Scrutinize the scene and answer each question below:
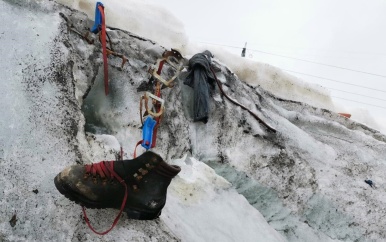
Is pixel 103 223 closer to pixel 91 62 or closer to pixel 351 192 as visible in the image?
pixel 91 62

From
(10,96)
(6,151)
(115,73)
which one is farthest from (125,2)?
(6,151)

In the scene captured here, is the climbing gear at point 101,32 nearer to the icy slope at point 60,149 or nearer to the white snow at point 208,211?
the icy slope at point 60,149

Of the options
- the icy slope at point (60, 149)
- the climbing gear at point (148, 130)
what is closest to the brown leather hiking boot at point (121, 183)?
the icy slope at point (60, 149)

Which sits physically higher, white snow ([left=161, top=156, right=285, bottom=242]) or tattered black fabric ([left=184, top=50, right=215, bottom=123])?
tattered black fabric ([left=184, top=50, right=215, bottom=123])

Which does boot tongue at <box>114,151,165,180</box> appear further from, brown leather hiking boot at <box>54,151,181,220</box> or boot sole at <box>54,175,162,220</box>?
boot sole at <box>54,175,162,220</box>

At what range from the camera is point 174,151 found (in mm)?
4367

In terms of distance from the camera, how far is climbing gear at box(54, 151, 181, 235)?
2645mm

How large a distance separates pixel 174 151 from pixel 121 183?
1.68 m

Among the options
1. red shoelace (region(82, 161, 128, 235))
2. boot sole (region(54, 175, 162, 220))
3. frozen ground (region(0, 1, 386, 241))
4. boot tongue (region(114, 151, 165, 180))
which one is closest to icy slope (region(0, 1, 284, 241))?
frozen ground (region(0, 1, 386, 241))

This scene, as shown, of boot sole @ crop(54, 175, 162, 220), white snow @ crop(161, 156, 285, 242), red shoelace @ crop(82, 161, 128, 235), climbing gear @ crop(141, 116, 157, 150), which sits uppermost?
climbing gear @ crop(141, 116, 157, 150)

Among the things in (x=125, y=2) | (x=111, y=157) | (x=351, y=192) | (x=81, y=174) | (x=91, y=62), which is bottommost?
(x=351, y=192)

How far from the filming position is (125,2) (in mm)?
6410

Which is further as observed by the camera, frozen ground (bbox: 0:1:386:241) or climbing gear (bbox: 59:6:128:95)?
climbing gear (bbox: 59:6:128:95)

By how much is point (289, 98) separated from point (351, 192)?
250cm
